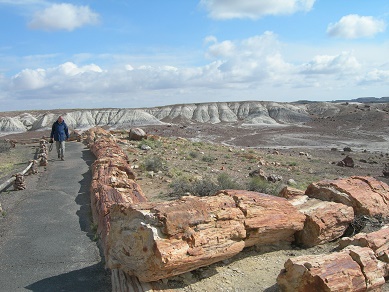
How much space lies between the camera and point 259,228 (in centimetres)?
633

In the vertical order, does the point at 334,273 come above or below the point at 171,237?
below

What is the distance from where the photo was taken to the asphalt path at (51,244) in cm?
574

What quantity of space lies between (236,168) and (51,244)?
12.6m

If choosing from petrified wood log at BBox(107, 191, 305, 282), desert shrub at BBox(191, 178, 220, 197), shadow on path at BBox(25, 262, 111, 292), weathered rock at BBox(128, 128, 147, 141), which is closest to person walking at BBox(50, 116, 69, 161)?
desert shrub at BBox(191, 178, 220, 197)

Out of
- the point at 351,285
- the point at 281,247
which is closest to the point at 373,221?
the point at 281,247

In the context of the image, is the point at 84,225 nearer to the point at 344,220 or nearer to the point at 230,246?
the point at 230,246

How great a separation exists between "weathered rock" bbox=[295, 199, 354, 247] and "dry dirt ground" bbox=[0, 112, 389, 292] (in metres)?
0.19

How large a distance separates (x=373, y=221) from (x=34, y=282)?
662cm

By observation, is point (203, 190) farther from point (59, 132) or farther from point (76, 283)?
point (59, 132)

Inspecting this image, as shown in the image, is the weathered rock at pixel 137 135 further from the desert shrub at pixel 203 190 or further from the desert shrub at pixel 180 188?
the desert shrub at pixel 203 190

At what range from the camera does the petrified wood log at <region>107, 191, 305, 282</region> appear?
5.05 meters

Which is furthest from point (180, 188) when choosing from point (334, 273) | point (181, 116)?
point (181, 116)

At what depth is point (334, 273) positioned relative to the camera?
202 inches

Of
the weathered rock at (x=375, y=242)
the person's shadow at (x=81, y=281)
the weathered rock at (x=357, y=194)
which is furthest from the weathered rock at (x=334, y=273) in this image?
the person's shadow at (x=81, y=281)
